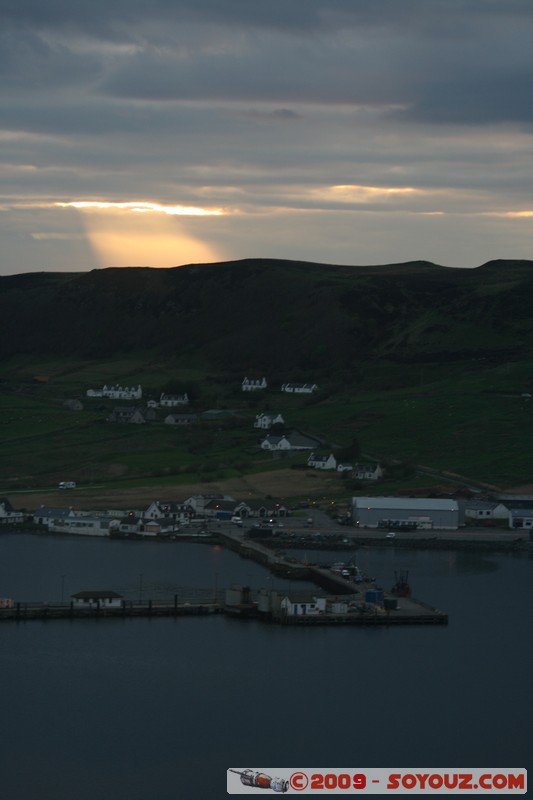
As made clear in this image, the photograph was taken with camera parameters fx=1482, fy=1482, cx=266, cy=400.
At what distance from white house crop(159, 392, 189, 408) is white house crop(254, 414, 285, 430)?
1496 cm

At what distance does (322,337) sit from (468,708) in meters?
102

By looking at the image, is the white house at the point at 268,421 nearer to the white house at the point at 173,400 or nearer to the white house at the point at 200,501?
the white house at the point at 173,400

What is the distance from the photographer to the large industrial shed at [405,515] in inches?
2844

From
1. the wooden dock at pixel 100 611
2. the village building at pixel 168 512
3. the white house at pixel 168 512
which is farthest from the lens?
the white house at pixel 168 512

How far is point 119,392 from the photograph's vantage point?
12338 centimetres

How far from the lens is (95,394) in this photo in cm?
12419

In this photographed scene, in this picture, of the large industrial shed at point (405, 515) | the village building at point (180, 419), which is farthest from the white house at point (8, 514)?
the village building at point (180, 419)

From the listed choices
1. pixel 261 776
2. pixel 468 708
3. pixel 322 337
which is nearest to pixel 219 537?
pixel 468 708

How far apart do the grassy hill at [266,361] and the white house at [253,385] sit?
3.86 feet

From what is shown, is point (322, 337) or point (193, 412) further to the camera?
point (322, 337)

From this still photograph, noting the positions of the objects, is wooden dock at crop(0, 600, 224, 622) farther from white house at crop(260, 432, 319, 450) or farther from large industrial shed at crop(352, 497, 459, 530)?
white house at crop(260, 432, 319, 450)

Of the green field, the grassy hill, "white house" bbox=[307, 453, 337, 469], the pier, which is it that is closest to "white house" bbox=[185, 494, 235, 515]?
the grassy hill

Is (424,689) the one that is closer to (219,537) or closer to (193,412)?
(219,537)

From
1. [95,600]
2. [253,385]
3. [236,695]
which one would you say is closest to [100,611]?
[95,600]
